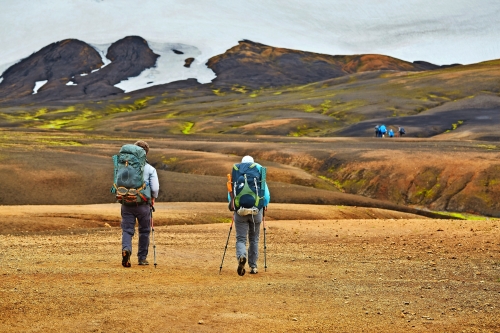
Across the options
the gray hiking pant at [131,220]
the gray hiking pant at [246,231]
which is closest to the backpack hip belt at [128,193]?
the gray hiking pant at [131,220]

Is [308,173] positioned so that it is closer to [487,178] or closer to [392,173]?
[392,173]

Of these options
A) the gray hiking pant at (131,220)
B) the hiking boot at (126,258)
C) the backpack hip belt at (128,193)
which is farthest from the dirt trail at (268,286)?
the backpack hip belt at (128,193)

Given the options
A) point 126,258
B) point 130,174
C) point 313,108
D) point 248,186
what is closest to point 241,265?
point 248,186

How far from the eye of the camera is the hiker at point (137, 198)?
1759 cm

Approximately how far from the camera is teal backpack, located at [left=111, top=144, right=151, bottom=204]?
17547mm

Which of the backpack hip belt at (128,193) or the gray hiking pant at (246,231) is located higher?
the backpack hip belt at (128,193)

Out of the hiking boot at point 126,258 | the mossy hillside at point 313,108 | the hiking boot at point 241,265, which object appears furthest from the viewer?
the mossy hillside at point 313,108

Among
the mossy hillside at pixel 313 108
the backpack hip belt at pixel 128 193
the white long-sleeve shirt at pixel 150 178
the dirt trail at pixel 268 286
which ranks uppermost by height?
the mossy hillside at pixel 313 108

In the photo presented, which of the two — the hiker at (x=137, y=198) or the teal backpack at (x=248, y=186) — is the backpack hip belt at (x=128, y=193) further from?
the teal backpack at (x=248, y=186)

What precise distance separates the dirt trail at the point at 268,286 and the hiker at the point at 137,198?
63 cm

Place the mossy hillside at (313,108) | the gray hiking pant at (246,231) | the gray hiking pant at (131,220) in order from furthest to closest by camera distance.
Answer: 1. the mossy hillside at (313,108)
2. the gray hiking pant at (131,220)
3. the gray hiking pant at (246,231)

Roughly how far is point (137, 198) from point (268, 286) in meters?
4.07

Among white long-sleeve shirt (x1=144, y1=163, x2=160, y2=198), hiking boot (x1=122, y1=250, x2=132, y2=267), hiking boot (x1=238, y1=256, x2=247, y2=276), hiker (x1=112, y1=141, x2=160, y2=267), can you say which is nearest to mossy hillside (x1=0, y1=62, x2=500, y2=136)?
hiker (x1=112, y1=141, x2=160, y2=267)

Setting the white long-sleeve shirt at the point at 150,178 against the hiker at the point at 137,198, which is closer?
the hiker at the point at 137,198
